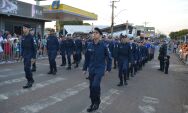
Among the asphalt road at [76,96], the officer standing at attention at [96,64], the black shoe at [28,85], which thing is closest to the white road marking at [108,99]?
the asphalt road at [76,96]

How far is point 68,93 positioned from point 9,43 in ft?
31.9

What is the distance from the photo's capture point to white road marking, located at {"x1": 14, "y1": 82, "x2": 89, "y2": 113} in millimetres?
7251

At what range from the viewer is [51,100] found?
27.3ft

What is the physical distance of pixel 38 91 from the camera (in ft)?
30.9

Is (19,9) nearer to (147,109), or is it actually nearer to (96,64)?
(96,64)

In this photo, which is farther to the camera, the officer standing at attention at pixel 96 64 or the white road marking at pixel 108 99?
the white road marking at pixel 108 99

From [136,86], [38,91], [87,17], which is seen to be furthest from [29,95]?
[87,17]

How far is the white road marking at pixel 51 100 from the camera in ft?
23.8

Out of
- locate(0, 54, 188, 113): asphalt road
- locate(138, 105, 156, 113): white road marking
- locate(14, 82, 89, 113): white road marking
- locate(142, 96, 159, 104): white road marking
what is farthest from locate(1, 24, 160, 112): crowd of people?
locate(142, 96, 159, 104): white road marking

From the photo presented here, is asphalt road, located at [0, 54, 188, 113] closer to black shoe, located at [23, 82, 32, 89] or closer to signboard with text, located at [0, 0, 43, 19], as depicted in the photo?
black shoe, located at [23, 82, 32, 89]

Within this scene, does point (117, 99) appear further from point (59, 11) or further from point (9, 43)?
point (59, 11)

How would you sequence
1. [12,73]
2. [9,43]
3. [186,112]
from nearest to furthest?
[186,112] < [12,73] < [9,43]

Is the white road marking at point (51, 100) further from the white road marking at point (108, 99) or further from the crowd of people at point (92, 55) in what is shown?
the white road marking at point (108, 99)

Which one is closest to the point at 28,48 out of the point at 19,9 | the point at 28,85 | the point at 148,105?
the point at 28,85
